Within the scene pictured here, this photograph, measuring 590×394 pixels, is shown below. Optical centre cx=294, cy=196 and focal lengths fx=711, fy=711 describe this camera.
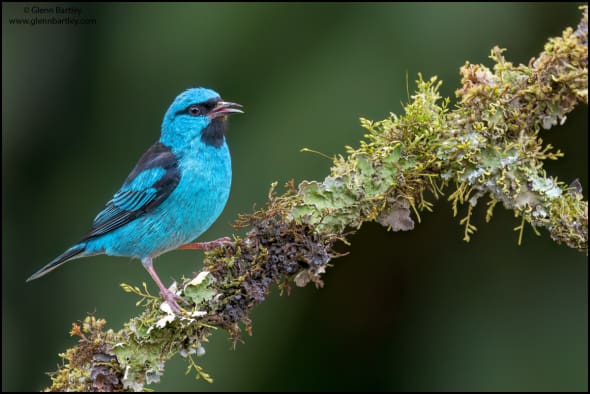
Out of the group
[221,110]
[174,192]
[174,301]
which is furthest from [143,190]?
[174,301]

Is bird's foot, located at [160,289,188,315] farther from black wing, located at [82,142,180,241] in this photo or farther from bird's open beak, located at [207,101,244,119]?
bird's open beak, located at [207,101,244,119]

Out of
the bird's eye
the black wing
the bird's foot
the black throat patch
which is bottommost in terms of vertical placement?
the bird's foot

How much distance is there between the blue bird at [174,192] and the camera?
3.88 meters

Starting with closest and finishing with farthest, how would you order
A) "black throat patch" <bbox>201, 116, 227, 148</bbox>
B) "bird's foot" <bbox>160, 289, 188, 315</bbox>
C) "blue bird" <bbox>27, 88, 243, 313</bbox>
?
"bird's foot" <bbox>160, 289, 188, 315</bbox> < "blue bird" <bbox>27, 88, 243, 313</bbox> < "black throat patch" <bbox>201, 116, 227, 148</bbox>

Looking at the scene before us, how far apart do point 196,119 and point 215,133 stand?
15cm

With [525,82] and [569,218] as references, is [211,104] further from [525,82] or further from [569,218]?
[569,218]

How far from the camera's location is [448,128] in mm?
2896

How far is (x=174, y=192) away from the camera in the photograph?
396cm

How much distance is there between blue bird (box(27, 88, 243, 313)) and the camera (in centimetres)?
388

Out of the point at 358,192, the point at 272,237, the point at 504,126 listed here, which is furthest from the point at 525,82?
the point at 272,237

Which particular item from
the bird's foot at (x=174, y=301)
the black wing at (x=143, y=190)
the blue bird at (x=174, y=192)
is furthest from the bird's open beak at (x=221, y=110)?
the bird's foot at (x=174, y=301)

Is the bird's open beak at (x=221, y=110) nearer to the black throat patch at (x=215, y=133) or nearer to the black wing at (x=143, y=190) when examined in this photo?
the black throat patch at (x=215, y=133)

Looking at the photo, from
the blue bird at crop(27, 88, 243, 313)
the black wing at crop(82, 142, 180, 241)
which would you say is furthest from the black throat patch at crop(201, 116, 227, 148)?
the black wing at crop(82, 142, 180, 241)

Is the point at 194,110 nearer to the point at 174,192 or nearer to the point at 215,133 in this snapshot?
the point at 215,133
